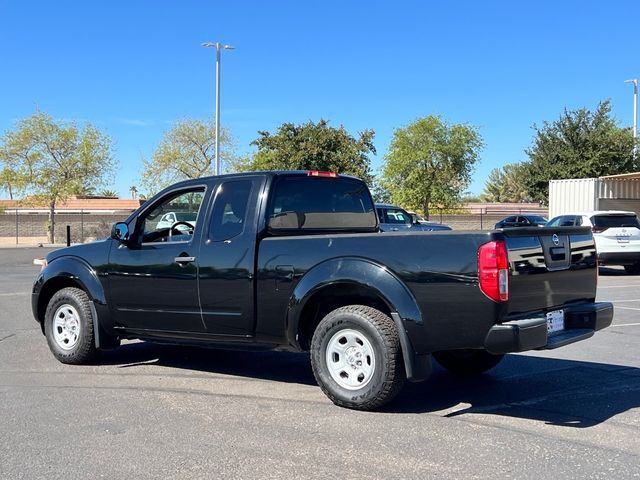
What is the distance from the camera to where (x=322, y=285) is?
228 inches

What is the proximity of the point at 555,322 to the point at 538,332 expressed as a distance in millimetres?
533

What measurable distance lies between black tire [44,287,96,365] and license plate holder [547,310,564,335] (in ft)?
14.9

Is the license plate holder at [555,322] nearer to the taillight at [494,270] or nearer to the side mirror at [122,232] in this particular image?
the taillight at [494,270]

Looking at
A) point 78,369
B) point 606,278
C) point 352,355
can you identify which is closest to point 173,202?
point 78,369

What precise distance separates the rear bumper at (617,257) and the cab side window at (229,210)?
14.0m

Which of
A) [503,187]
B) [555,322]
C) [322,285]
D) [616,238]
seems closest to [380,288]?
[322,285]

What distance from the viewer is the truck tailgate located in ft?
17.2

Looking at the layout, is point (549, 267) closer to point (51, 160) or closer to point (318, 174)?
point (318, 174)

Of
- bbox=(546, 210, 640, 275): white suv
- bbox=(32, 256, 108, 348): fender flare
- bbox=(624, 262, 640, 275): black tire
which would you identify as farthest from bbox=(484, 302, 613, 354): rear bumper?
bbox=(624, 262, 640, 275): black tire

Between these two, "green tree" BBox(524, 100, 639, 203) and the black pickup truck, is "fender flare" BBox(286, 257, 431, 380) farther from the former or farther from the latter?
"green tree" BBox(524, 100, 639, 203)

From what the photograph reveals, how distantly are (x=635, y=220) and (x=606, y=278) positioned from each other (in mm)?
1769

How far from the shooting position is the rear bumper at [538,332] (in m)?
5.08

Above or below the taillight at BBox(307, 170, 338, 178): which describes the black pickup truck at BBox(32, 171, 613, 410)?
below

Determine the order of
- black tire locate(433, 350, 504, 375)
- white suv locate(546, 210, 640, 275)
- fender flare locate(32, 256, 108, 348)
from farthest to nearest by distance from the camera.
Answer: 1. white suv locate(546, 210, 640, 275)
2. fender flare locate(32, 256, 108, 348)
3. black tire locate(433, 350, 504, 375)
